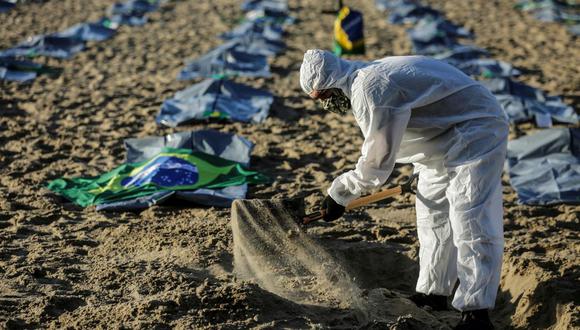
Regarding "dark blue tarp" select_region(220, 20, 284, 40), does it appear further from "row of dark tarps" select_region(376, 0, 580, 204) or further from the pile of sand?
the pile of sand

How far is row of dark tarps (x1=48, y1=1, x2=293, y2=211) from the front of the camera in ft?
20.0

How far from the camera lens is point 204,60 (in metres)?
10.9

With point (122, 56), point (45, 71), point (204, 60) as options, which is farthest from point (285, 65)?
point (45, 71)

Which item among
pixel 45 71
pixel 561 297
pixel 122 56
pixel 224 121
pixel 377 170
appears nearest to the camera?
pixel 377 170

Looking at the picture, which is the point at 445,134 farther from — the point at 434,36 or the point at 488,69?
the point at 434,36

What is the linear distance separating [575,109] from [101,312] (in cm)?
650

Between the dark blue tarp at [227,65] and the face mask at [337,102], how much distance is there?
21.2 feet

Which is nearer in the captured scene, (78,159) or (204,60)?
(78,159)

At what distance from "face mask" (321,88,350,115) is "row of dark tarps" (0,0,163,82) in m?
7.03

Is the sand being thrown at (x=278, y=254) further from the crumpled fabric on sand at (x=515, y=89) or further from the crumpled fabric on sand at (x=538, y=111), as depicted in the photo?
the crumpled fabric on sand at (x=515, y=89)

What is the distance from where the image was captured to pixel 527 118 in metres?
8.41

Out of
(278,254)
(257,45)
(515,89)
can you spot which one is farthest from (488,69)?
(278,254)

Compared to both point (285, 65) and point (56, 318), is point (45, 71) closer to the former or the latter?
point (285, 65)

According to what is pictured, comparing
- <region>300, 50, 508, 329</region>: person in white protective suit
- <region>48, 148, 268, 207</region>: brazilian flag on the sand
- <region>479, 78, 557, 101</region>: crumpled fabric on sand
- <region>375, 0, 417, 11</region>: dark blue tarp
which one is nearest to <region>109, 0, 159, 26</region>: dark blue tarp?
<region>375, 0, 417, 11</region>: dark blue tarp
